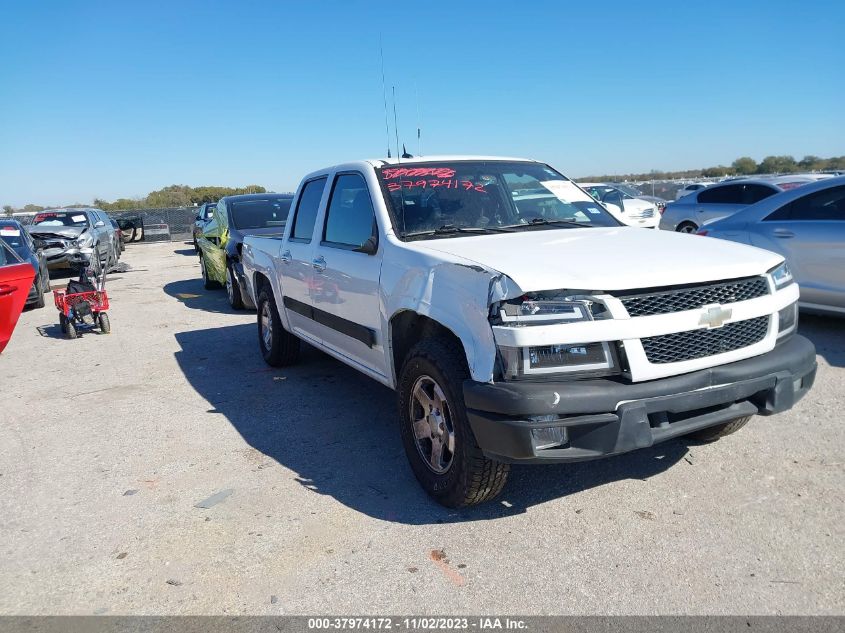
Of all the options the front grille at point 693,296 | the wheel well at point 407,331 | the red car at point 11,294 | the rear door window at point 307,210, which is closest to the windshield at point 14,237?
the red car at point 11,294

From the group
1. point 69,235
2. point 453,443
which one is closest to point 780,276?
point 453,443

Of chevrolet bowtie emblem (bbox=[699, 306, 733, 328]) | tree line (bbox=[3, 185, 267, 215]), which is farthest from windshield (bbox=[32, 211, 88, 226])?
tree line (bbox=[3, 185, 267, 215])

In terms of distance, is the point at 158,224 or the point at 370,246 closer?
the point at 370,246

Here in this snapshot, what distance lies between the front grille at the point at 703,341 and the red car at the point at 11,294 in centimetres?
627

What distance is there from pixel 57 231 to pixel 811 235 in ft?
50.0

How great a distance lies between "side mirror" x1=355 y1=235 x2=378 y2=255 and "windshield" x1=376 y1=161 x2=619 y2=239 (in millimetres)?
163

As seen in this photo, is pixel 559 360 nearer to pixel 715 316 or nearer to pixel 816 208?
pixel 715 316

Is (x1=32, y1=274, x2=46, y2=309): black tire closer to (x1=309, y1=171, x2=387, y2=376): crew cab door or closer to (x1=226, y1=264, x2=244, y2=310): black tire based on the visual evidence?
(x1=226, y1=264, x2=244, y2=310): black tire

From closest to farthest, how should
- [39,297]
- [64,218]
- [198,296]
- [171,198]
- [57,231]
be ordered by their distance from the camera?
[39,297] < [198,296] < [57,231] < [64,218] < [171,198]

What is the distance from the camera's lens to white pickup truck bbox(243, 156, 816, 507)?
115 inches

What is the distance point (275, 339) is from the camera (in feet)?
21.1

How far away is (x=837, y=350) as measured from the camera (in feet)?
19.6

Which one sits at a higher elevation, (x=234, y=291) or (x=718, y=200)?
(x=718, y=200)

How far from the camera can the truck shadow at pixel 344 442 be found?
143 inches
